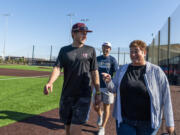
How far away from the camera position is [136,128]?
207 cm

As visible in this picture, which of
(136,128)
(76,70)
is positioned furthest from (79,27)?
(136,128)

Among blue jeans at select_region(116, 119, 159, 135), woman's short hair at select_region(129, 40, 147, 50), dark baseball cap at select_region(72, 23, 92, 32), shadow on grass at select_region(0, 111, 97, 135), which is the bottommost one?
shadow on grass at select_region(0, 111, 97, 135)

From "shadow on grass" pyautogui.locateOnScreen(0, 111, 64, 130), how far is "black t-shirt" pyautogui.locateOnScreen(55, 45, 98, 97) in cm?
187

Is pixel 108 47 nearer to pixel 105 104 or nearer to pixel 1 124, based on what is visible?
pixel 105 104

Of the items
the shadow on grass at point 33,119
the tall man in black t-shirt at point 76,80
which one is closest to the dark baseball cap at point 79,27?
the tall man in black t-shirt at point 76,80

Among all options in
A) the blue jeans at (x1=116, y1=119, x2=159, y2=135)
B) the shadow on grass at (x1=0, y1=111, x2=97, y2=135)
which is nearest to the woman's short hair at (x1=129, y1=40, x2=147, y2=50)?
the blue jeans at (x1=116, y1=119, x2=159, y2=135)

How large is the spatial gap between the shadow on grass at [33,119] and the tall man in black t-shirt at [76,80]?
1.67 m

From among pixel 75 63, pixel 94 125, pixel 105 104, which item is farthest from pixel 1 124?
pixel 75 63

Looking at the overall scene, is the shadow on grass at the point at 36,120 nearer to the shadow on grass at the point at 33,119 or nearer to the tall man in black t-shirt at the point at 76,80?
the shadow on grass at the point at 33,119

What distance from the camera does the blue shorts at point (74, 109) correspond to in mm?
2471

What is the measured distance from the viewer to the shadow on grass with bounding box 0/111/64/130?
4.14m

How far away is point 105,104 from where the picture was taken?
12.8 feet

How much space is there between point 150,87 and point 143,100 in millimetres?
178

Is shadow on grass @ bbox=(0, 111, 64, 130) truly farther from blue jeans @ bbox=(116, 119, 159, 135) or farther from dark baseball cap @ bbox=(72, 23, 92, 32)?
dark baseball cap @ bbox=(72, 23, 92, 32)
